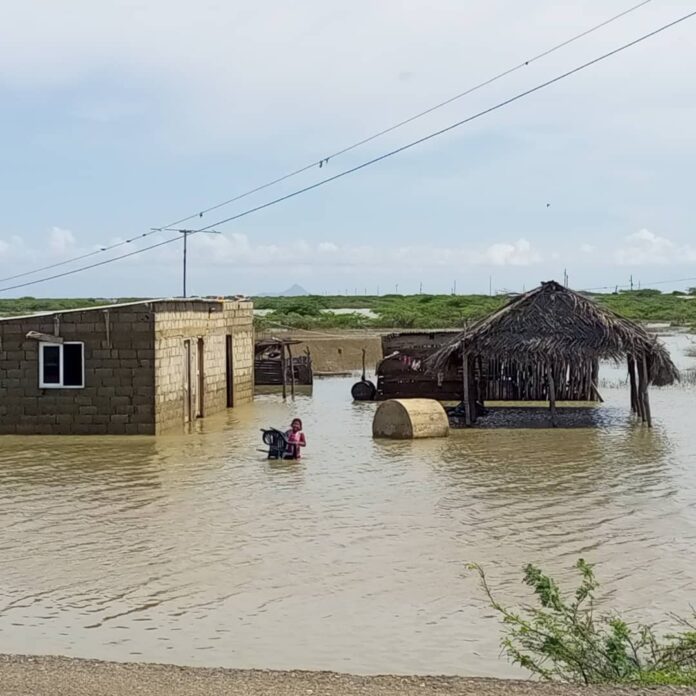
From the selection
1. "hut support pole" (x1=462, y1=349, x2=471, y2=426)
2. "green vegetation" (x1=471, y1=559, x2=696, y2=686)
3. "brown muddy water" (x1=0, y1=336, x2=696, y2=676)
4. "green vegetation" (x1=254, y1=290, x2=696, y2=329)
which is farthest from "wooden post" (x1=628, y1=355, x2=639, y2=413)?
"green vegetation" (x1=254, y1=290, x2=696, y2=329)

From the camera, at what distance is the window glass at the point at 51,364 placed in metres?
24.2

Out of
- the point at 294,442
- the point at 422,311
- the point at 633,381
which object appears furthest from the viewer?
the point at 422,311

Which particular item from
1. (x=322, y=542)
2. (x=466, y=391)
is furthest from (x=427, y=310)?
(x=322, y=542)

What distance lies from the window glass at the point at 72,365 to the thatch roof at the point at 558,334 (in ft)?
27.9

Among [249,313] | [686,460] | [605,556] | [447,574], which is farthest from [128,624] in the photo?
[249,313]

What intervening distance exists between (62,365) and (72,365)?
0.21 meters

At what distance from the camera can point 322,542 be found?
13.4 meters

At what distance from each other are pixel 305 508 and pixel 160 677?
8172 millimetres

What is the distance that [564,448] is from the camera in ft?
72.6

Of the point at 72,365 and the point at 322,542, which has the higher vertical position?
the point at 72,365

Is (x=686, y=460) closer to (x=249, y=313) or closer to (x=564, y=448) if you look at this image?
(x=564, y=448)

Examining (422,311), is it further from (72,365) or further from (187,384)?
(72,365)

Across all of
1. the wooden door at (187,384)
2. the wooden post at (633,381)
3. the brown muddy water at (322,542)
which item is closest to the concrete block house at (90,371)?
the brown muddy water at (322,542)

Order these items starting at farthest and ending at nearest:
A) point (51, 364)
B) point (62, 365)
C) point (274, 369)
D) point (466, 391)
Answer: point (274, 369) < point (466, 391) < point (51, 364) < point (62, 365)
